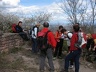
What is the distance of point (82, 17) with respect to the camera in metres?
22.2

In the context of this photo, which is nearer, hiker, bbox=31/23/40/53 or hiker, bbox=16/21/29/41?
hiker, bbox=31/23/40/53

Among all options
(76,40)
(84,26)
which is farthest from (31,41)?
(84,26)

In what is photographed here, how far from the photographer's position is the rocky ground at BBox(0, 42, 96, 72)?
11273 millimetres

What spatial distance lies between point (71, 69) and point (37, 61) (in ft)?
5.47

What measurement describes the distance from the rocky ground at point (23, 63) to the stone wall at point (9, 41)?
280mm

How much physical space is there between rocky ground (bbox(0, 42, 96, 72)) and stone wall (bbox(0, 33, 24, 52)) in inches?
11.0

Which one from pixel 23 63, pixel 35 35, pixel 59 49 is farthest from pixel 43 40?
pixel 35 35

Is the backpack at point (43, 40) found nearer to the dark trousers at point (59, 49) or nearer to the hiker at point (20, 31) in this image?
the dark trousers at point (59, 49)

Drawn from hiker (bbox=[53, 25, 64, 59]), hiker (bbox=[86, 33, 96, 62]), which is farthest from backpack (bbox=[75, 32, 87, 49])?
hiker (bbox=[86, 33, 96, 62])

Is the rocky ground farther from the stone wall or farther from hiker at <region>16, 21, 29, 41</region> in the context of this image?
hiker at <region>16, 21, 29, 41</region>

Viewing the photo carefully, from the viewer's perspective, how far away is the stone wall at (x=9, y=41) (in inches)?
525

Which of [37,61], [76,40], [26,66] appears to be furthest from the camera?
[37,61]

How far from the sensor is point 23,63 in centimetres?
1207

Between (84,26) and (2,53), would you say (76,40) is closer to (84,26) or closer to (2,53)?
(2,53)
